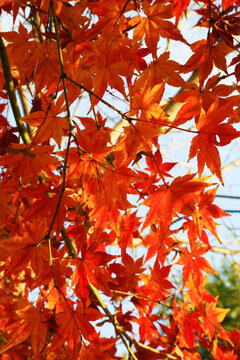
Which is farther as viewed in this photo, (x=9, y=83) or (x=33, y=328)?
(x=9, y=83)

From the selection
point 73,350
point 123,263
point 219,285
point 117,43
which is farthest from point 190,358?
point 219,285

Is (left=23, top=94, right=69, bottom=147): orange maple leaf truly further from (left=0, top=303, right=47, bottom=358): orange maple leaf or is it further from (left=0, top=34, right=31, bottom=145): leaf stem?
(left=0, top=303, right=47, bottom=358): orange maple leaf

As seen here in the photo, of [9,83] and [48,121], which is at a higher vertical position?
[9,83]

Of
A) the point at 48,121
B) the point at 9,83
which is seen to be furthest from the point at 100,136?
the point at 9,83

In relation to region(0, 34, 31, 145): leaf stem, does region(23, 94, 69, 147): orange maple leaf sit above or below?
below

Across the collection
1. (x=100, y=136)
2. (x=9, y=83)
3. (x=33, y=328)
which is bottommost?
(x=33, y=328)

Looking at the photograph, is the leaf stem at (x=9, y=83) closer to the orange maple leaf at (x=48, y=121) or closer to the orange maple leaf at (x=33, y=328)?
the orange maple leaf at (x=48, y=121)

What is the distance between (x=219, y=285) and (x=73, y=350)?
7.90m

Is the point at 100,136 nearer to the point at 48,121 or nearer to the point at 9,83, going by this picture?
the point at 48,121

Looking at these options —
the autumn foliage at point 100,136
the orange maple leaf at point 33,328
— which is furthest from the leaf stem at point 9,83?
the orange maple leaf at point 33,328

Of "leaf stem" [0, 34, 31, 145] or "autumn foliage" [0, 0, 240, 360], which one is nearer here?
"autumn foliage" [0, 0, 240, 360]

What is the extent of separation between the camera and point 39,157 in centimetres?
83

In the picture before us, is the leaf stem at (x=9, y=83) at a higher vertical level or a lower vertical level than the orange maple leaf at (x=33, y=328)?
higher

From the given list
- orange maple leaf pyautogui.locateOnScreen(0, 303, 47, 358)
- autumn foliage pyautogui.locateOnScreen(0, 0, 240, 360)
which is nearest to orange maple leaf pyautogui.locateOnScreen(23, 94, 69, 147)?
autumn foliage pyautogui.locateOnScreen(0, 0, 240, 360)
